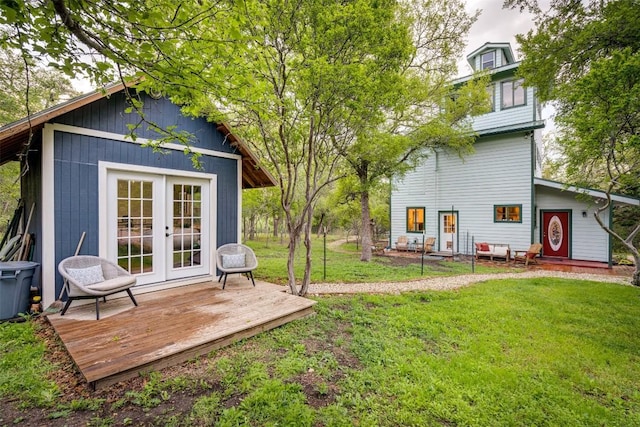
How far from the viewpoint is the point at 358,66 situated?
12.5 feet

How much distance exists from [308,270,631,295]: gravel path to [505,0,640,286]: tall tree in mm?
3571

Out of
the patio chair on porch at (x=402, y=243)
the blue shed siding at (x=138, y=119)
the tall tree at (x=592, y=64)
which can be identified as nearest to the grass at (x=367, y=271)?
the patio chair on porch at (x=402, y=243)

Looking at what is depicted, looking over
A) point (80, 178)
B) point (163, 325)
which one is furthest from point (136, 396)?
point (80, 178)

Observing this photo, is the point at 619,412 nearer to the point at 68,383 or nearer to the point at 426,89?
the point at 68,383

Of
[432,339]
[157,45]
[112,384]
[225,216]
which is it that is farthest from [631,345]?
[225,216]

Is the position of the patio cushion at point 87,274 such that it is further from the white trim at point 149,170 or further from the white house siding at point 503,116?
the white house siding at point 503,116

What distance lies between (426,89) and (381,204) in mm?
10217

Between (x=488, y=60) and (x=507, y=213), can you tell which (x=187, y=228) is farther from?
(x=488, y=60)

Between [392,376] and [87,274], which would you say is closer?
[392,376]

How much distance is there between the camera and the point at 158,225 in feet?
16.4

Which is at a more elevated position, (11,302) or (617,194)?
(617,194)

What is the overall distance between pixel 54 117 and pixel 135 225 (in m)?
1.90

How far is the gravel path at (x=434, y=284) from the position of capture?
612 centimetres

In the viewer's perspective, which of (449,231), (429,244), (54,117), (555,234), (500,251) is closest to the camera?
(54,117)
